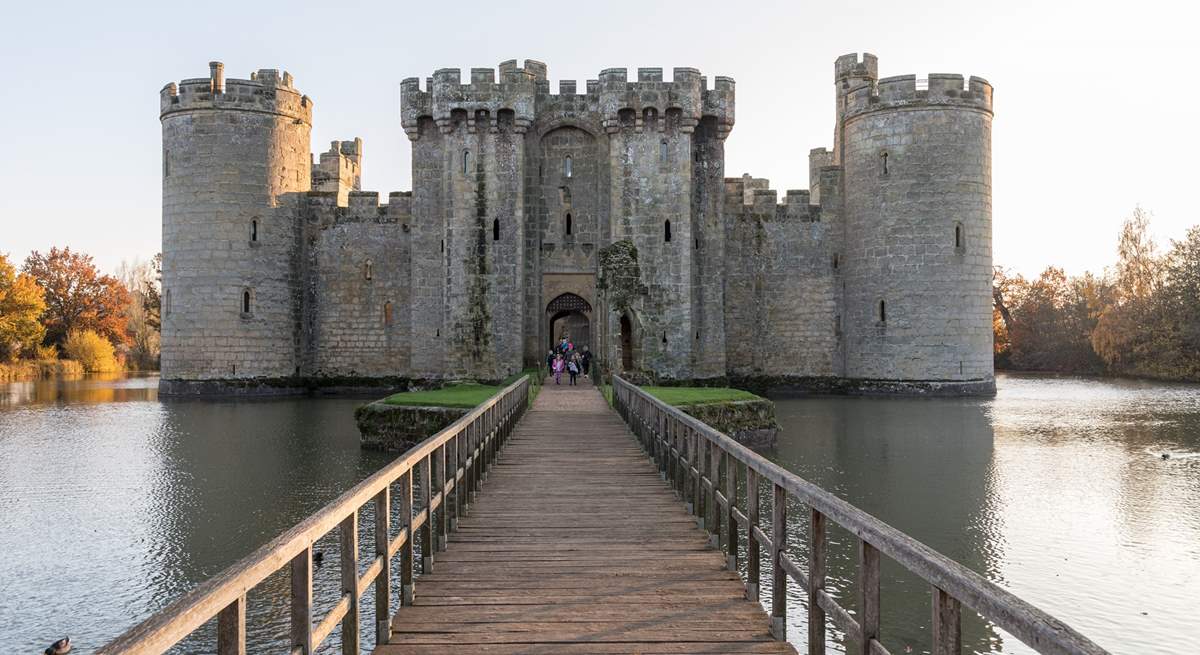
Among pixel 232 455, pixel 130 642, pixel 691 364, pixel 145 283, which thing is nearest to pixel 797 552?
pixel 130 642

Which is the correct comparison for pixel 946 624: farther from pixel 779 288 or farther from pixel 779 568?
pixel 779 288

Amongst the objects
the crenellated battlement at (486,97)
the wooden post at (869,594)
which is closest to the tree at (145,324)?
the crenellated battlement at (486,97)

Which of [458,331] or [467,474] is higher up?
[458,331]

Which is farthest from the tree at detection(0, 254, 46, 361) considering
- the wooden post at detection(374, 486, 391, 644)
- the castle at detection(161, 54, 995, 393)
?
the wooden post at detection(374, 486, 391, 644)

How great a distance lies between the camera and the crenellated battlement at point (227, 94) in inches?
1241

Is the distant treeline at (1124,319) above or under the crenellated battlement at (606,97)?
under

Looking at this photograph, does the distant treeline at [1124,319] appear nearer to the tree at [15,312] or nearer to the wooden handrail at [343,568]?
the wooden handrail at [343,568]

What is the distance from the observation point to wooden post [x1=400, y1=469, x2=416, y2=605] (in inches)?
239

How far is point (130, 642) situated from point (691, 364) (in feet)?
97.6

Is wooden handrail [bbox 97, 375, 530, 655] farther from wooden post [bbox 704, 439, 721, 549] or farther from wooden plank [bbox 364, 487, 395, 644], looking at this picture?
wooden post [bbox 704, 439, 721, 549]

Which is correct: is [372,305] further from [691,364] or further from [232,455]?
[232,455]

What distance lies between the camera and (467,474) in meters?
9.45

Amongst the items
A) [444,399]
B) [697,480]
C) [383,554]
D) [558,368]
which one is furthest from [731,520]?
[558,368]

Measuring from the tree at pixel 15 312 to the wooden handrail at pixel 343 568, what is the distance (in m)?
46.9
